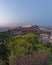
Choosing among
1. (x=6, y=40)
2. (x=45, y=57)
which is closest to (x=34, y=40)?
(x=6, y=40)

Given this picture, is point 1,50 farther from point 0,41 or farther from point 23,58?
point 23,58

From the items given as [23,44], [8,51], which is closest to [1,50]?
[8,51]

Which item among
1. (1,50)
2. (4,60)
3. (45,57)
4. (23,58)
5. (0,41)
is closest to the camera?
(23,58)

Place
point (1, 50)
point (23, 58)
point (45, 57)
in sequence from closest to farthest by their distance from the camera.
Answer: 1. point (23, 58)
2. point (45, 57)
3. point (1, 50)

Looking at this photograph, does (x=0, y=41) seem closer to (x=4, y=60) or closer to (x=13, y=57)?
(x=4, y=60)

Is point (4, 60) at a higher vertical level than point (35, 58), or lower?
lower

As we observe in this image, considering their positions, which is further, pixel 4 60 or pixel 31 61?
pixel 4 60
